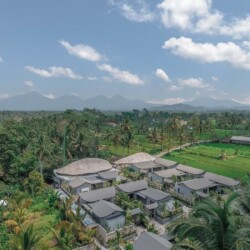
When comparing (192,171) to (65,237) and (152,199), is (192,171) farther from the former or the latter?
(65,237)

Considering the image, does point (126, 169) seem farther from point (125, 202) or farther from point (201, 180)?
point (125, 202)

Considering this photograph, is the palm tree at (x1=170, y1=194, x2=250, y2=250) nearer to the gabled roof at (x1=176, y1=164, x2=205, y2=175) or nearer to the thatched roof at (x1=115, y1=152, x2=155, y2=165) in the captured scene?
the gabled roof at (x1=176, y1=164, x2=205, y2=175)

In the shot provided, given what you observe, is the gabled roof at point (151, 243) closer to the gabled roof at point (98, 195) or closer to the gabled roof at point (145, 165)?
the gabled roof at point (98, 195)

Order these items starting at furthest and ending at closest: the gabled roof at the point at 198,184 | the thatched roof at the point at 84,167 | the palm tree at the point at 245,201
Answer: the thatched roof at the point at 84,167
the gabled roof at the point at 198,184
the palm tree at the point at 245,201

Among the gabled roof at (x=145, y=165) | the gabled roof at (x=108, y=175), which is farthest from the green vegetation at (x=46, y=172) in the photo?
the gabled roof at (x=145, y=165)

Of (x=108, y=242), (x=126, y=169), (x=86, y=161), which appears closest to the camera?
(x=108, y=242)

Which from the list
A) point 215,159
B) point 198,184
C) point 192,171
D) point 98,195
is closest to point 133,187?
point 98,195

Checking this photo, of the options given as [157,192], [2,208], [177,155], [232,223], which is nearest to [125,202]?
[157,192]
